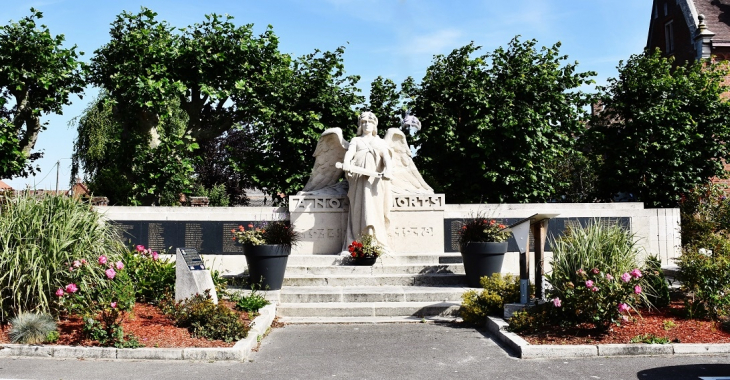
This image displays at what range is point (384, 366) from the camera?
677 cm

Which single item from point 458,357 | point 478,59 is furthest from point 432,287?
point 478,59

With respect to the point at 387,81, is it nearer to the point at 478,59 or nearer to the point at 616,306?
the point at 478,59

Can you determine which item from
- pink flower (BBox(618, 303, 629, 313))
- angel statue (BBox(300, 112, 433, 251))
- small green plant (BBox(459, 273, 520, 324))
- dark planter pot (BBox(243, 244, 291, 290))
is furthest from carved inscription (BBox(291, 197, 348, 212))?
pink flower (BBox(618, 303, 629, 313))

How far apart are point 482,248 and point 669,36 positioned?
21175 millimetres

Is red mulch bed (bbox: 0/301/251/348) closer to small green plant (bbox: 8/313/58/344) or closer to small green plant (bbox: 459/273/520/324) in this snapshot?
small green plant (bbox: 8/313/58/344)

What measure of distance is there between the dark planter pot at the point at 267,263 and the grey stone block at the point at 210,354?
3.45 meters

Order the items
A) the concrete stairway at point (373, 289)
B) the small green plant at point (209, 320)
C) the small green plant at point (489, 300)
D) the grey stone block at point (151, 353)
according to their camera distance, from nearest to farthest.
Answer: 1. the grey stone block at point (151, 353)
2. the small green plant at point (209, 320)
3. the small green plant at point (489, 300)
4. the concrete stairway at point (373, 289)

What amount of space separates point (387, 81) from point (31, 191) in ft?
33.0

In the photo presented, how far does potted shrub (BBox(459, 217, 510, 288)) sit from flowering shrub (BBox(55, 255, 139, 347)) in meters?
5.64

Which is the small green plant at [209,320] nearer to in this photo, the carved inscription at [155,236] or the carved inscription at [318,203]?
the carved inscription at [318,203]

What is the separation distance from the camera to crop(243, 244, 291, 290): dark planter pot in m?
10.3

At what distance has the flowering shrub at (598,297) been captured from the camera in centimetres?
725

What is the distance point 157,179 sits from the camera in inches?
605

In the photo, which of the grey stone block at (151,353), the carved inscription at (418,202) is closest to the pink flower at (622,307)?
the grey stone block at (151,353)
